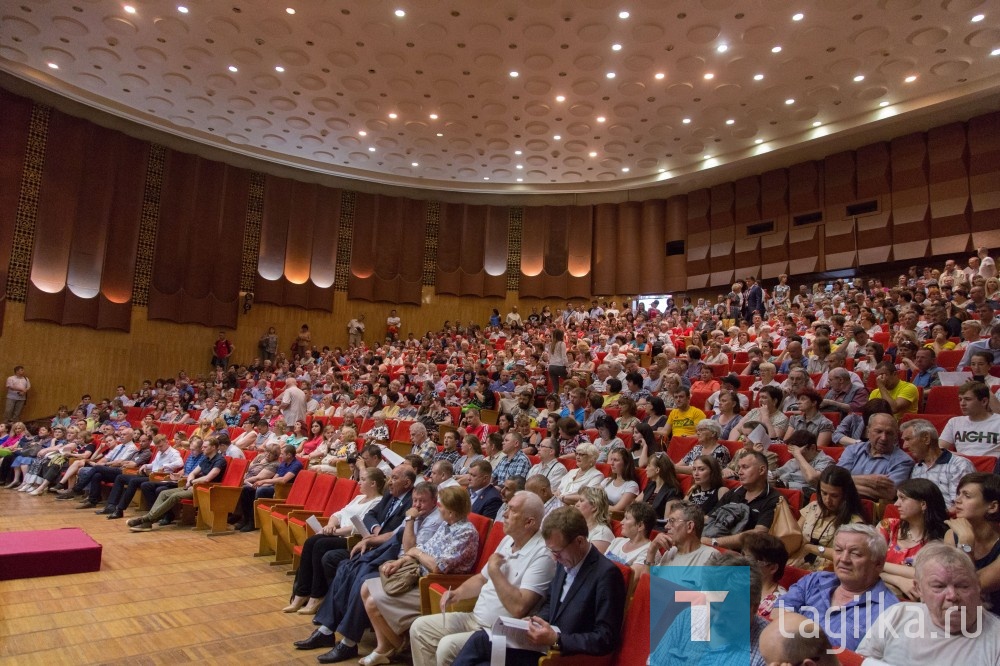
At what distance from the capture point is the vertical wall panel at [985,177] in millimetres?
9664

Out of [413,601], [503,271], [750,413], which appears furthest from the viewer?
[503,271]

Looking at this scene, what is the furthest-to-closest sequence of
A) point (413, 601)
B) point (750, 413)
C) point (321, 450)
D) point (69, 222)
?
point (69, 222)
point (321, 450)
point (750, 413)
point (413, 601)

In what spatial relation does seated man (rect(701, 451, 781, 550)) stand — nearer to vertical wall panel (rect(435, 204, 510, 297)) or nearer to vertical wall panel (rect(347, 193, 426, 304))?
vertical wall panel (rect(347, 193, 426, 304))

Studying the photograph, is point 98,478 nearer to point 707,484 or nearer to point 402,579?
point 402,579

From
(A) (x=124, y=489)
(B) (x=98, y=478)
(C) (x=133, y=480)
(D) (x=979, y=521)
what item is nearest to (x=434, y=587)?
(D) (x=979, y=521)

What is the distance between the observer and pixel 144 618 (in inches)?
120

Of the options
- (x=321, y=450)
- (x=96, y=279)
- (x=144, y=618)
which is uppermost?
(x=96, y=279)

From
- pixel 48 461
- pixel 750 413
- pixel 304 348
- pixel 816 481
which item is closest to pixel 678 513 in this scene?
pixel 816 481

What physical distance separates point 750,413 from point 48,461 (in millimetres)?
7431

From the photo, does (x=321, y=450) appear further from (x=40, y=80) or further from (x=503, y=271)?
(x=503, y=271)

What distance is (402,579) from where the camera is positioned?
2719mm

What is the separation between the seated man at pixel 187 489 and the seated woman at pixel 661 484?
3.97m

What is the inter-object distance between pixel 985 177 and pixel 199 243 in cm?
1375

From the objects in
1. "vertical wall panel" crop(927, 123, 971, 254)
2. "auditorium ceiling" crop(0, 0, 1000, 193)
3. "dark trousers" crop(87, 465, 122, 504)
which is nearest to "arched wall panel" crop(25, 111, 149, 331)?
"auditorium ceiling" crop(0, 0, 1000, 193)
